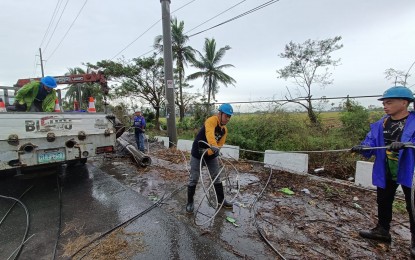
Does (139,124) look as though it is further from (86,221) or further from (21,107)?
(86,221)

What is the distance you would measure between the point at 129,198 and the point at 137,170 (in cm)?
211

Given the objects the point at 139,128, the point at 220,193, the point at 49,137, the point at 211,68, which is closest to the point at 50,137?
the point at 49,137

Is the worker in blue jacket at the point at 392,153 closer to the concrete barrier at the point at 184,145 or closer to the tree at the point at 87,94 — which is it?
the concrete barrier at the point at 184,145

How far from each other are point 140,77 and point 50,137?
15.6 metres

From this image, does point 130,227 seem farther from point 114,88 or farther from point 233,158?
point 114,88

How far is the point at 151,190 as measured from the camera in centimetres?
470

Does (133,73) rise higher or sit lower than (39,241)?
higher

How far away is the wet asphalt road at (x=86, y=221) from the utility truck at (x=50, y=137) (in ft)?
2.28

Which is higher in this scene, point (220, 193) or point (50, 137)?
point (50, 137)

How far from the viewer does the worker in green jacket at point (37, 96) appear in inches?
198

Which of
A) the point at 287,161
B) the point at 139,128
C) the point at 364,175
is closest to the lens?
the point at 364,175

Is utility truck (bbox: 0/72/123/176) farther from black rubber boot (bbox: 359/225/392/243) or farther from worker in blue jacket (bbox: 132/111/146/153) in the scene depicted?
black rubber boot (bbox: 359/225/392/243)

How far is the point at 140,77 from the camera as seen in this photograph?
1877 cm

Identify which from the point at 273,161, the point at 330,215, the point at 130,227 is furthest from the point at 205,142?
the point at 273,161
